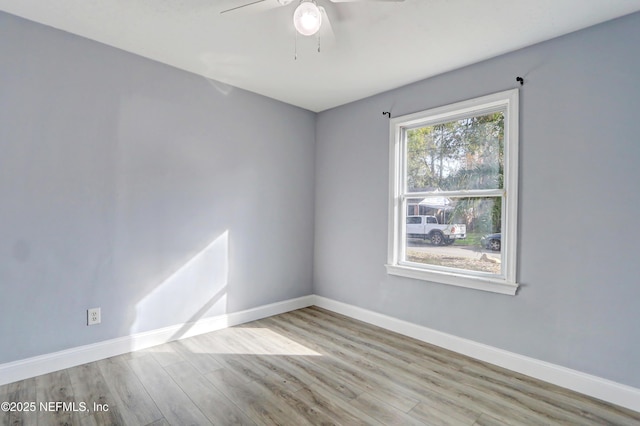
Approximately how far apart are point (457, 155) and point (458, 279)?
1.19 m

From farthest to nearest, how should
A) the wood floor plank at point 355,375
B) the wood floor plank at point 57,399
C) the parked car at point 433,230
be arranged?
the parked car at point 433,230 < the wood floor plank at point 355,375 < the wood floor plank at point 57,399

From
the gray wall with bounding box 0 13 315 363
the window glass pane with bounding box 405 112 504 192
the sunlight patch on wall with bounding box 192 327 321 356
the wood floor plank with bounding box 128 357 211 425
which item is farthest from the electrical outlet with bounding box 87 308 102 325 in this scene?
the window glass pane with bounding box 405 112 504 192

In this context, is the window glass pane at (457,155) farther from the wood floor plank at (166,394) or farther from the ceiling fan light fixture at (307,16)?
the wood floor plank at (166,394)

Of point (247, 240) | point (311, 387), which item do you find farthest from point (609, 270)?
point (247, 240)

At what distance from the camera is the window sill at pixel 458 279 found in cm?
260

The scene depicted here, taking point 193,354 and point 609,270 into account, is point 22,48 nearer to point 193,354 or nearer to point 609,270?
point 193,354

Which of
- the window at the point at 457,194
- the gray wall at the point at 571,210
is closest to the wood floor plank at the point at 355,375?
the gray wall at the point at 571,210

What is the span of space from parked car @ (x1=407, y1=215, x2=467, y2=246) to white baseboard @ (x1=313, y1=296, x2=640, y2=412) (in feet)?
2.95

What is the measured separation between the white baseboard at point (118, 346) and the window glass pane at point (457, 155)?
2.36 meters

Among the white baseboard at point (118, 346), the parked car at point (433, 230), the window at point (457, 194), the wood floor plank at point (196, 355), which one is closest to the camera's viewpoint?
the white baseboard at point (118, 346)

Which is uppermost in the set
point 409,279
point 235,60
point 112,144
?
point 235,60

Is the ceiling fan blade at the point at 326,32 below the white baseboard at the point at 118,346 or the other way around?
the other way around

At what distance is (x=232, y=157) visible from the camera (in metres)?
3.48

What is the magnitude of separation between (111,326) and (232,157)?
1.96 m
